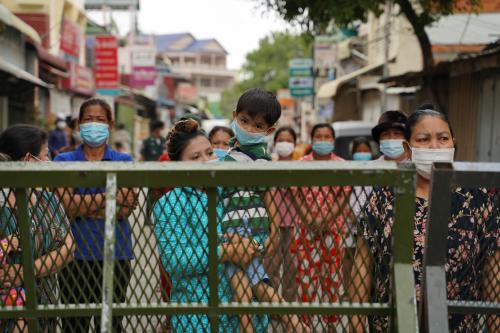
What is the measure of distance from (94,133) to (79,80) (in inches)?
961

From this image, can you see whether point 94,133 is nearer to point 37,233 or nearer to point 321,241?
point 37,233

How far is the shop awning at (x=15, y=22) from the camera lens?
12.9 m

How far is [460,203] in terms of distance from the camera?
3.01 metres

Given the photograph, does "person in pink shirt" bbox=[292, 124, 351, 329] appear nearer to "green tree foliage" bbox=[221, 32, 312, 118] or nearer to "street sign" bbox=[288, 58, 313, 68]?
"street sign" bbox=[288, 58, 313, 68]

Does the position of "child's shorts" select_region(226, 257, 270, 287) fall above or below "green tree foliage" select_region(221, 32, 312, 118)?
below

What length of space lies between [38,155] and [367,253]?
2254mm

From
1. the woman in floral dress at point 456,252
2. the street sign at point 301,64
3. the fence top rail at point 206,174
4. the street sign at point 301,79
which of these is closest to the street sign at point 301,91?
the street sign at point 301,79

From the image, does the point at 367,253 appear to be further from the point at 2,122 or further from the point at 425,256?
the point at 2,122

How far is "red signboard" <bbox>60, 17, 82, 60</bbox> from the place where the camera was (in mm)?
23031

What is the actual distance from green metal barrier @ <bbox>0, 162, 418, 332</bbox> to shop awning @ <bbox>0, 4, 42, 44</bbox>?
11020mm

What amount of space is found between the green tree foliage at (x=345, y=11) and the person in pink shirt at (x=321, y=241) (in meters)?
9.91

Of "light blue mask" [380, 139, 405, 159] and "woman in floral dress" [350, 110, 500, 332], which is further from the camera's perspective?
"light blue mask" [380, 139, 405, 159]

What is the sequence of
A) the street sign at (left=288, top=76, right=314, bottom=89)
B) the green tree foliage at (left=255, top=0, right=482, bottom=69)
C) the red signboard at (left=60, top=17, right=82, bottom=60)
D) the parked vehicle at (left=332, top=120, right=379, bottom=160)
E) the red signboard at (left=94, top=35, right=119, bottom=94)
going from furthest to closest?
the street sign at (left=288, top=76, right=314, bottom=89) < the red signboard at (left=94, top=35, right=119, bottom=94) < the red signboard at (left=60, top=17, right=82, bottom=60) < the parked vehicle at (left=332, top=120, right=379, bottom=160) < the green tree foliage at (left=255, top=0, right=482, bottom=69)

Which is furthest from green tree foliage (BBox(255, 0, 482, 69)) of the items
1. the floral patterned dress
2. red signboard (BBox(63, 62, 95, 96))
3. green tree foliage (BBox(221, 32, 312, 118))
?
green tree foliage (BBox(221, 32, 312, 118))
